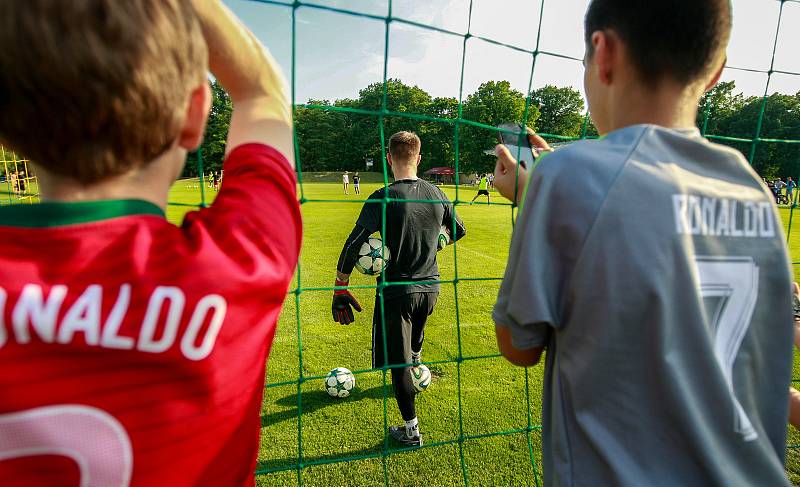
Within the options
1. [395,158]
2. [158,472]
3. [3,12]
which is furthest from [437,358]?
[3,12]

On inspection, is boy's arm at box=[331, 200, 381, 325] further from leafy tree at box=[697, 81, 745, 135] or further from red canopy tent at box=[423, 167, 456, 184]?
red canopy tent at box=[423, 167, 456, 184]

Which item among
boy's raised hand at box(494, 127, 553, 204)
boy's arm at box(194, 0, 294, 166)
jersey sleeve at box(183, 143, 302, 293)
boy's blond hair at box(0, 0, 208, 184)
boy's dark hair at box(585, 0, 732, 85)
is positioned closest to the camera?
boy's blond hair at box(0, 0, 208, 184)

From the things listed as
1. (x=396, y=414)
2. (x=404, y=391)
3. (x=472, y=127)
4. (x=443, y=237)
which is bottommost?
(x=396, y=414)

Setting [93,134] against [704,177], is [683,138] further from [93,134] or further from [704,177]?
[93,134]

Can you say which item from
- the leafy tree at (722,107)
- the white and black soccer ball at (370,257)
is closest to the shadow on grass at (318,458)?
the white and black soccer ball at (370,257)

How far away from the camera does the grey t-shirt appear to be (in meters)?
0.85

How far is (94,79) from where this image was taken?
56 centimetres

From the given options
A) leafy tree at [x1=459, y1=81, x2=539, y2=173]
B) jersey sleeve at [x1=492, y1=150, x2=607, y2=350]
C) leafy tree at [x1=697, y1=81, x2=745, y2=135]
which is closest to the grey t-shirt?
jersey sleeve at [x1=492, y1=150, x2=607, y2=350]

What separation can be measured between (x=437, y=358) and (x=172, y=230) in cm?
396

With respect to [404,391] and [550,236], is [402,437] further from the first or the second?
[550,236]

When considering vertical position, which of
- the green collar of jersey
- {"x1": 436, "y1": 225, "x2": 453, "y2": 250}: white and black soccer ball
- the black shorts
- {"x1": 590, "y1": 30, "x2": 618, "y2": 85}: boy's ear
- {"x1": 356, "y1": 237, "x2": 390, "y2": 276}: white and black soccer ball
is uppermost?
{"x1": 590, "y1": 30, "x2": 618, "y2": 85}: boy's ear

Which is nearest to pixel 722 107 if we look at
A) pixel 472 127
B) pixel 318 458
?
pixel 472 127

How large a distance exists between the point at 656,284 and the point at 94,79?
36.6 inches

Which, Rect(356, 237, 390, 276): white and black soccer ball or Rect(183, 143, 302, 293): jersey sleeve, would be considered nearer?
Rect(183, 143, 302, 293): jersey sleeve
